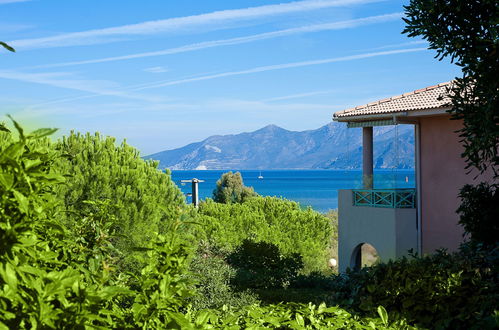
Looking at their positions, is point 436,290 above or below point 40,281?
below

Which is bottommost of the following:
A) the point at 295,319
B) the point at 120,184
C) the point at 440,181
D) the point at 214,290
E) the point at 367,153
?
the point at 214,290

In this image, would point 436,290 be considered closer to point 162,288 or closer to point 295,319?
point 295,319

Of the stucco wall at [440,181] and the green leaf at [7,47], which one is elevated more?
the green leaf at [7,47]

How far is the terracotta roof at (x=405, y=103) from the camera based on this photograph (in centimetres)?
1623

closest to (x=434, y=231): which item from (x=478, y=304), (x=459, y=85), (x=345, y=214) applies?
(x=345, y=214)

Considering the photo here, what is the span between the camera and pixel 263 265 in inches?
825

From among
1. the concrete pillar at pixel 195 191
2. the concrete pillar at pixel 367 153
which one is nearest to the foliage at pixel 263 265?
the concrete pillar at pixel 367 153

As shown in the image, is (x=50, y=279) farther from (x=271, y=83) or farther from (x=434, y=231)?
(x=271, y=83)

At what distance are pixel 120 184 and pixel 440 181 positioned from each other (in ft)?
27.8

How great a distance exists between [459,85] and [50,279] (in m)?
9.42

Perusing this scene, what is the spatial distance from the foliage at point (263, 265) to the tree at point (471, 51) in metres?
10.3

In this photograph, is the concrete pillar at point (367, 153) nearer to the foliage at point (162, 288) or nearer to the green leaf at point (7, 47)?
the foliage at point (162, 288)

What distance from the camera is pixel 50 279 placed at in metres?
2.22

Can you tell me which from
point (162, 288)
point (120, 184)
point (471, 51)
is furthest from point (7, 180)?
point (120, 184)
